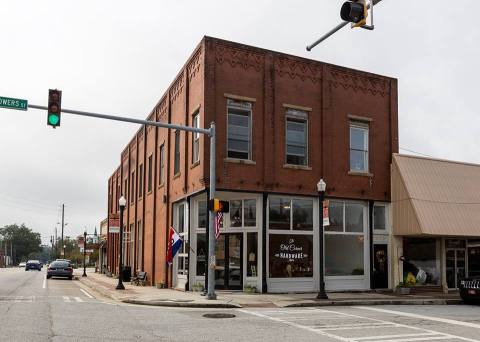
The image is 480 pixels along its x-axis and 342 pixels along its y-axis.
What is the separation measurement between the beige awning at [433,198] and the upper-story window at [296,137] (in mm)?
4258

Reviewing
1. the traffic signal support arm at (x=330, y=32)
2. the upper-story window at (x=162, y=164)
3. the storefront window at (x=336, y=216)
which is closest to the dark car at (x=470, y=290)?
the storefront window at (x=336, y=216)

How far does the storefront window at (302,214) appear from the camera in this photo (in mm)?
22500

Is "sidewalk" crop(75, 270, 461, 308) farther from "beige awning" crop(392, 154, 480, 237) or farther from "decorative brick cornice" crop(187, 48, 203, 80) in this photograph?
"decorative brick cornice" crop(187, 48, 203, 80)

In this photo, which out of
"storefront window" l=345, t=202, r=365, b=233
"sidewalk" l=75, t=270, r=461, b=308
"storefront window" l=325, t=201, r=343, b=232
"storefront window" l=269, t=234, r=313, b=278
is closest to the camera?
"sidewalk" l=75, t=270, r=461, b=308

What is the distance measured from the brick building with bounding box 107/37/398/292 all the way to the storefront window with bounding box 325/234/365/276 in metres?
0.05

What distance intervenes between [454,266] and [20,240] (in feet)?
540

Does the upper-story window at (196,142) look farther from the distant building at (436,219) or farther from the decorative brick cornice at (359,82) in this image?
the distant building at (436,219)

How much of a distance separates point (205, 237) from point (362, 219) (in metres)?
6.84

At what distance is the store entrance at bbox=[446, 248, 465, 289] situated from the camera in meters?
24.6

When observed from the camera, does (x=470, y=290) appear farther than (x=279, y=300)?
Yes

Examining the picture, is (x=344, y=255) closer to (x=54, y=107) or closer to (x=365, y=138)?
(x=365, y=138)

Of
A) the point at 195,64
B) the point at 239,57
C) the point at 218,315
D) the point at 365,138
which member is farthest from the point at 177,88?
the point at 218,315

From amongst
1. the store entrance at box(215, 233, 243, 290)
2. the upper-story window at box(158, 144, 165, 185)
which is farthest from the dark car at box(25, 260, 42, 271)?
the store entrance at box(215, 233, 243, 290)

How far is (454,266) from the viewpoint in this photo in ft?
81.2
